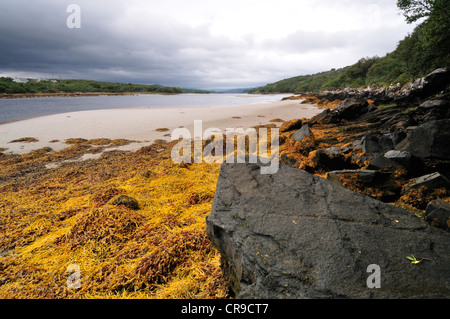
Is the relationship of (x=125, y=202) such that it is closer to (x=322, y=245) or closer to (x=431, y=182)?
(x=322, y=245)

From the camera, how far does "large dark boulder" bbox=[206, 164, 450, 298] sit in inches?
68.0

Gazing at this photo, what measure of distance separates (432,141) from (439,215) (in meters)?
2.67

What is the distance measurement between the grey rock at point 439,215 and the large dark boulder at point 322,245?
0.73ft

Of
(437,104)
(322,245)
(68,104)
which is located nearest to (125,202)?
(322,245)

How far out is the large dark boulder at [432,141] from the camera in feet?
13.3

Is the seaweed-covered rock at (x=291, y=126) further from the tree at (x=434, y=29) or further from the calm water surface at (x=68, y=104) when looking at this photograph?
the calm water surface at (x=68, y=104)

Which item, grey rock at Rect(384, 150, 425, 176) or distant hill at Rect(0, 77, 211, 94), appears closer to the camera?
grey rock at Rect(384, 150, 425, 176)

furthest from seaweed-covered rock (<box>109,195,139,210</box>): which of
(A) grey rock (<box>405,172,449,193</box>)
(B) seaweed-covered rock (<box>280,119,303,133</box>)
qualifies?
(B) seaweed-covered rock (<box>280,119,303,133</box>)

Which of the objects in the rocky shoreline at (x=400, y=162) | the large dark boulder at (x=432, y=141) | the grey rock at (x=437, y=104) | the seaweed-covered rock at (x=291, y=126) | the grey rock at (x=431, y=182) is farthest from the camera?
the seaweed-covered rock at (x=291, y=126)

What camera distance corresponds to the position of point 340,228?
2.31 m
